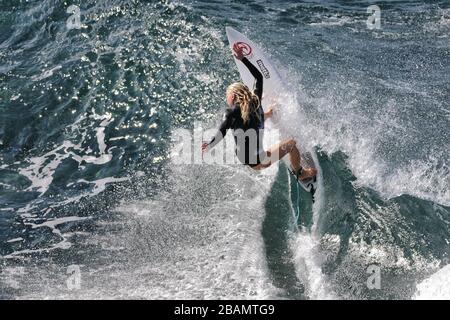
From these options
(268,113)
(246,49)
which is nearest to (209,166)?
(268,113)

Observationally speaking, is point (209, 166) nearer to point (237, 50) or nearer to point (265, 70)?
point (265, 70)

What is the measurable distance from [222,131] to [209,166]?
7.40ft

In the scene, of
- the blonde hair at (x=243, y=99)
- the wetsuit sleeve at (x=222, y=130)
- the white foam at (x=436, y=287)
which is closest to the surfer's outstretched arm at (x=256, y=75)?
the blonde hair at (x=243, y=99)

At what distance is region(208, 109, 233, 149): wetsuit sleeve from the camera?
28.1 ft

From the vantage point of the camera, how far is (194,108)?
12203mm

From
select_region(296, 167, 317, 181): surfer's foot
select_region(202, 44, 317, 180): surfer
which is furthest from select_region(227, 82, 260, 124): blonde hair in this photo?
select_region(296, 167, 317, 181): surfer's foot

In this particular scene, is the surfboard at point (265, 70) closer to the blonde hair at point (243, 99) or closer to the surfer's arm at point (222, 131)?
the blonde hair at point (243, 99)

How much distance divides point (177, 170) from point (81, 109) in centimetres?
296

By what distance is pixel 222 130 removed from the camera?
28.5 ft

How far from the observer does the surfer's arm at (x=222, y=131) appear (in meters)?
8.57
